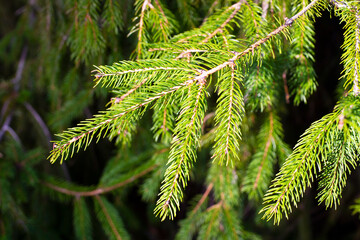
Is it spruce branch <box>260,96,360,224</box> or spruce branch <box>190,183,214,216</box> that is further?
spruce branch <box>190,183,214,216</box>

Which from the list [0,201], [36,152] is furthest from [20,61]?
[0,201]

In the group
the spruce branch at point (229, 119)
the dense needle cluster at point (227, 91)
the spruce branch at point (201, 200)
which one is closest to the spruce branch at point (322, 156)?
the dense needle cluster at point (227, 91)

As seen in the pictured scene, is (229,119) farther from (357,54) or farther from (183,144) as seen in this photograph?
(357,54)

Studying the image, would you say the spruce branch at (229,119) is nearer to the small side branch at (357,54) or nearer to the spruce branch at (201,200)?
the small side branch at (357,54)

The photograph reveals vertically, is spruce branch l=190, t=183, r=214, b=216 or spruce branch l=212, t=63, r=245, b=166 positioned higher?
spruce branch l=212, t=63, r=245, b=166

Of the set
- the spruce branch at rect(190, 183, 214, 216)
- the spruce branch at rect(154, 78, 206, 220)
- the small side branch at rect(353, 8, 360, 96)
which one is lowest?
the spruce branch at rect(190, 183, 214, 216)

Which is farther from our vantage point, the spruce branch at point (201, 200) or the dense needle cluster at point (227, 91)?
the spruce branch at point (201, 200)

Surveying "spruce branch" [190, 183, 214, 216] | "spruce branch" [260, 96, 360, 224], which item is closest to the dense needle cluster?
"spruce branch" [260, 96, 360, 224]

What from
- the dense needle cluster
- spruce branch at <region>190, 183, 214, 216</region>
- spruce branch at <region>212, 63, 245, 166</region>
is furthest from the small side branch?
spruce branch at <region>190, 183, 214, 216</region>

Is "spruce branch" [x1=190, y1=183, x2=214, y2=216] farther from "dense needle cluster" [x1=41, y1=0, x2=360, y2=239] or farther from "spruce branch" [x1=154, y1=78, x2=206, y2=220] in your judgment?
"spruce branch" [x1=154, y1=78, x2=206, y2=220]
